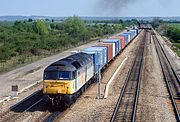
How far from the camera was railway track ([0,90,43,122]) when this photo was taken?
68.3ft

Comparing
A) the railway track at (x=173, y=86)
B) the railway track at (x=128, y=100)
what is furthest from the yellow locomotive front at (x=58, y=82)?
the railway track at (x=173, y=86)

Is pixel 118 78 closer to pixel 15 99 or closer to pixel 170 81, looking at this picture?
pixel 170 81

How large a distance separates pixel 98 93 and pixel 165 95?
15.6 ft

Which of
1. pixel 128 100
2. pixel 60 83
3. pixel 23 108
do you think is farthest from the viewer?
pixel 128 100

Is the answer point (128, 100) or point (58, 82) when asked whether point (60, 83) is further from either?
point (128, 100)

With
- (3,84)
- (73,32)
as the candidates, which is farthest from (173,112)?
(73,32)

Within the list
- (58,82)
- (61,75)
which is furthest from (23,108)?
(61,75)

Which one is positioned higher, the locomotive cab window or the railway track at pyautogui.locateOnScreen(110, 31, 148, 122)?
the locomotive cab window

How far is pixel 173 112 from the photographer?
72.7ft

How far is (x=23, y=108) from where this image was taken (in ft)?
75.8

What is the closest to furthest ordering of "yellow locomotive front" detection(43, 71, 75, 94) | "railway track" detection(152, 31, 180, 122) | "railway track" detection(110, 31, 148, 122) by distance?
"railway track" detection(110, 31, 148, 122), "yellow locomotive front" detection(43, 71, 75, 94), "railway track" detection(152, 31, 180, 122)

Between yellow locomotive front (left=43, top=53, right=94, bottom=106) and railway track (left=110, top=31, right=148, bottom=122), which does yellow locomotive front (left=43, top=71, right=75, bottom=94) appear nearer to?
yellow locomotive front (left=43, top=53, right=94, bottom=106)

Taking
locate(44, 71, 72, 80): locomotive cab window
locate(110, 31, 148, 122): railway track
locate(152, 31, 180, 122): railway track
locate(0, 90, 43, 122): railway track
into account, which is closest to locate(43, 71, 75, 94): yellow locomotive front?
locate(44, 71, 72, 80): locomotive cab window

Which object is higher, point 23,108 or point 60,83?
point 60,83
